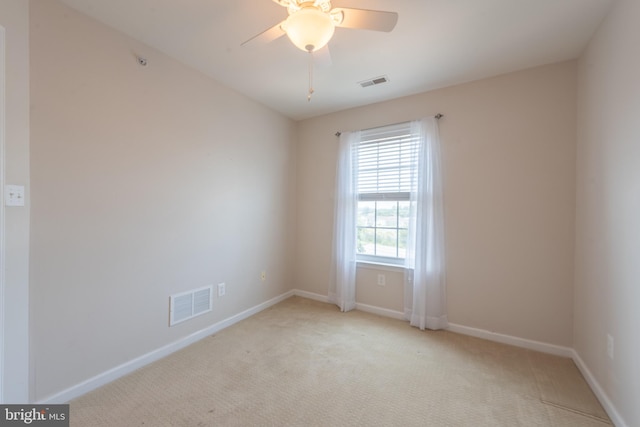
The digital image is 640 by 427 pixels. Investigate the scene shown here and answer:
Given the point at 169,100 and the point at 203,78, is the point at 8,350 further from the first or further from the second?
the point at 203,78

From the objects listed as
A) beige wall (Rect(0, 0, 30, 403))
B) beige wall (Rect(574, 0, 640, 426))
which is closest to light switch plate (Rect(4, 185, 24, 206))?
beige wall (Rect(0, 0, 30, 403))

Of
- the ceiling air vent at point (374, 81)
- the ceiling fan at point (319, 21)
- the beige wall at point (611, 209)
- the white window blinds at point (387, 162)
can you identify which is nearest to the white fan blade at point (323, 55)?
the ceiling fan at point (319, 21)

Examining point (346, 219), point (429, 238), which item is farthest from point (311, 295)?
point (429, 238)

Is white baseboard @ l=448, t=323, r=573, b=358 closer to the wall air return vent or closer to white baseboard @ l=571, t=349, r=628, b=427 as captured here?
white baseboard @ l=571, t=349, r=628, b=427

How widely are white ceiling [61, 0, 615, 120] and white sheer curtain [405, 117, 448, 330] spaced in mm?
641

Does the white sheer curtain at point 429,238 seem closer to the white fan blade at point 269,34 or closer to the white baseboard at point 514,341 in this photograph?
the white baseboard at point 514,341

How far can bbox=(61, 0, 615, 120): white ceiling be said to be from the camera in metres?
1.72

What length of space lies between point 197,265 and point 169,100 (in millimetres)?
1516

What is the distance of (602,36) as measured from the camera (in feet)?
6.04

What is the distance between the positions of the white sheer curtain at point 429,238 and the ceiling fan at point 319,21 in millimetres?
1624

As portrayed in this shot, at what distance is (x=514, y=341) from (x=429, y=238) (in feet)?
3.90

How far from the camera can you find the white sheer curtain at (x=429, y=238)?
9.12ft

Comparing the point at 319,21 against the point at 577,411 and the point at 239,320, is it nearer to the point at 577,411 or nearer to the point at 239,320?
the point at 577,411

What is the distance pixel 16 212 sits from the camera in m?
1.52
